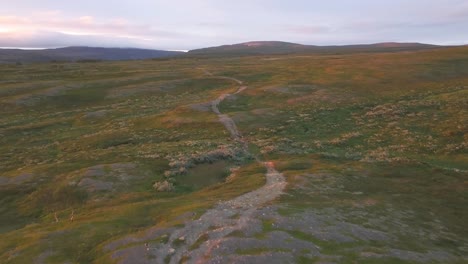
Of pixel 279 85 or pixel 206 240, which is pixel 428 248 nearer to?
pixel 206 240

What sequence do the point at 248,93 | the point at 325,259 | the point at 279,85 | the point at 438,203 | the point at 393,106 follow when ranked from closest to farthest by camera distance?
1. the point at 325,259
2. the point at 438,203
3. the point at 393,106
4. the point at 248,93
5. the point at 279,85

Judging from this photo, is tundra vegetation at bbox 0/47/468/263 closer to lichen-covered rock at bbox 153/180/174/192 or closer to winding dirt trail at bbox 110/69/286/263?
lichen-covered rock at bbox 153/180/174/192

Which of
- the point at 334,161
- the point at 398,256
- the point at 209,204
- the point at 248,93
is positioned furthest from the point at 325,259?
the point at 248,93

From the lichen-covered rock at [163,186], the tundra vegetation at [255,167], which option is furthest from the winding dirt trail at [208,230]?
the lichen-covered rock at [163,186]

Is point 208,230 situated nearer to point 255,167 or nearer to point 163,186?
point 163,186

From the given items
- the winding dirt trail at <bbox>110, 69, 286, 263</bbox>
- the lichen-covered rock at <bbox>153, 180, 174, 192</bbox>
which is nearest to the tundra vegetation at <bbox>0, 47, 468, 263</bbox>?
the lichen-covered rock at <bbox>153, 180, 174, 192</bbox>

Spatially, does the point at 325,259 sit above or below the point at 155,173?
above

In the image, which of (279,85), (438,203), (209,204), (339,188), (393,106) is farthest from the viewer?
(279,85)

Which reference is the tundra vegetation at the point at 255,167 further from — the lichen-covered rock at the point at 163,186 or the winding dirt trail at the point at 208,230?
the winding dirt trail at the point at 208,230
